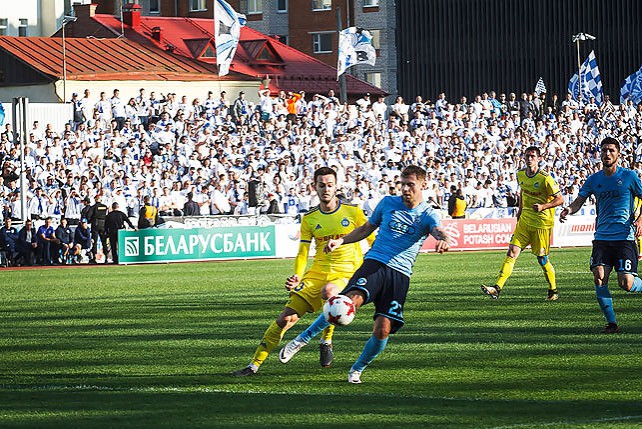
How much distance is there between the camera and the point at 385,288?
448 inches

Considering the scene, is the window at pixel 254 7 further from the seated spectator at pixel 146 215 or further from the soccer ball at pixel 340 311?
the soccer ball at pixel 340 311

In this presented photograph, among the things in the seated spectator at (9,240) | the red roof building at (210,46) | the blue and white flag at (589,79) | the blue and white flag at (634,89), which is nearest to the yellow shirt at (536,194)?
the seated spectator at (9,240)

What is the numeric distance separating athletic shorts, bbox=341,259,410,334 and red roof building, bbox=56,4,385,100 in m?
48.5

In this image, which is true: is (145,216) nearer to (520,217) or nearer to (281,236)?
(281,236)

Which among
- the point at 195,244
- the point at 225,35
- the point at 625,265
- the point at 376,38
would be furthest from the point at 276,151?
the point at 376,38

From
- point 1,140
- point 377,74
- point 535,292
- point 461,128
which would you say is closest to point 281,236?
point 1,140

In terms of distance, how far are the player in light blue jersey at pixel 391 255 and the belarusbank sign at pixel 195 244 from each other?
2249 cm

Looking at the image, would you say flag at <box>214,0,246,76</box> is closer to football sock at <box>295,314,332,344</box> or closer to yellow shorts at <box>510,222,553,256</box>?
yellow shorts at <box>510,222,553,256</box>

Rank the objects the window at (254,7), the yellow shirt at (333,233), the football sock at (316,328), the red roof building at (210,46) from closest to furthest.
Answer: the football sock at (316,328) → the yellow shirt at (333,233) → the red roof building at (210,46) → the window at (254,7)

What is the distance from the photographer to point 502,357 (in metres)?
13.5

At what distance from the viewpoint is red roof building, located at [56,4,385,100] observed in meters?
61.6

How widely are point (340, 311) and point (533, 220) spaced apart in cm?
1037

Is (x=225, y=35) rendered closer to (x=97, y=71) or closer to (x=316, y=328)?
(x=97, y=71)

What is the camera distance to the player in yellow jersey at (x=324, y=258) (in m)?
12.6
